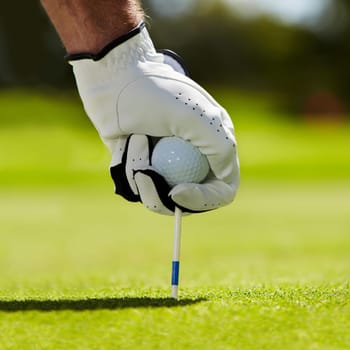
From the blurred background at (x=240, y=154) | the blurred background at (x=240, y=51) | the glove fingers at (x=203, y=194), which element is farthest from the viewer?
the blurred background at (x=240, y=51)

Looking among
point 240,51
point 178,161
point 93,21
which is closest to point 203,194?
point 178,161

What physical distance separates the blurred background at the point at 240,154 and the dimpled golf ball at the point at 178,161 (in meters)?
1.40

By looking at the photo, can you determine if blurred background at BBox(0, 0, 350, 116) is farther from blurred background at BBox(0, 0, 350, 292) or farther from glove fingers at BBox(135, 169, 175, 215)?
glove fingers at BBox(135, 169, 175, 215)

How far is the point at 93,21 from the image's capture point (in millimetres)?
2877

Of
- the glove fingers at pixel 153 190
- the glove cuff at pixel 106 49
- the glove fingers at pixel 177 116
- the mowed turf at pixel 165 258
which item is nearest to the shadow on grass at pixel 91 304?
the mowed turf at pixel 165 258

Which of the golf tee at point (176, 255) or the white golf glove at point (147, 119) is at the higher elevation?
the white golf glove at point (147, 119)

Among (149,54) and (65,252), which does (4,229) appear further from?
(149,54)

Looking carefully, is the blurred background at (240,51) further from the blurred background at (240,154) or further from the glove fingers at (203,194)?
the glove fingers at (203,194)

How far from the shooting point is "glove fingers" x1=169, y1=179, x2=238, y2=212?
285 centimetres

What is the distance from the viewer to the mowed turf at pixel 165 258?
2.41 m

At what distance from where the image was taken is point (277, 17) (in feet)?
142

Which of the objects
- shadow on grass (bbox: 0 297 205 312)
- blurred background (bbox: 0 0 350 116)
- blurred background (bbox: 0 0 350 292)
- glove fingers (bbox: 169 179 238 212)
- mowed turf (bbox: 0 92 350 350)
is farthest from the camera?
blurred background (bbox: 0 0 350 116)

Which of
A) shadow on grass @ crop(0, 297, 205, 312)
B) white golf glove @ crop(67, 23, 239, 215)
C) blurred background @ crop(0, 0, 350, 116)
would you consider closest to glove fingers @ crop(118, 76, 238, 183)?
white golf glove @ crop(67, 23, 239, 215)

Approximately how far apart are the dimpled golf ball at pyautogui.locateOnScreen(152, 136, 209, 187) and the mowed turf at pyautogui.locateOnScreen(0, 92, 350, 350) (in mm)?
421
